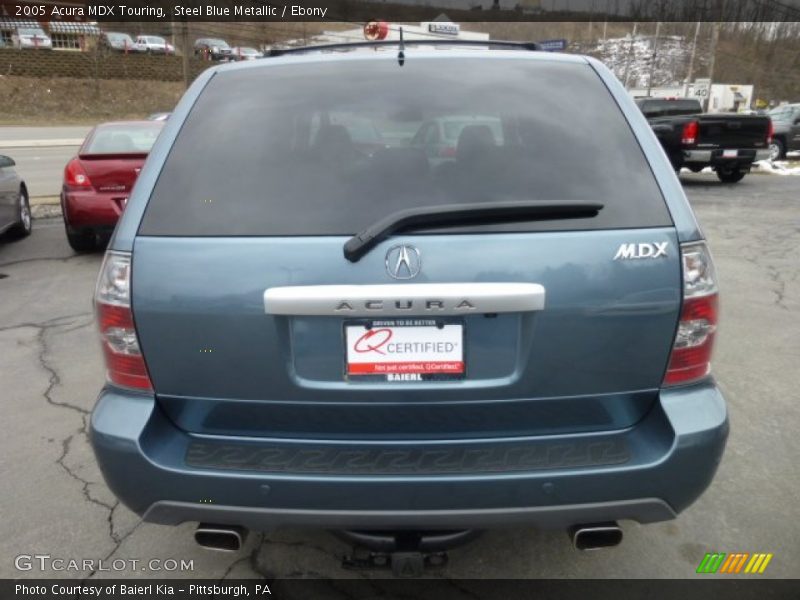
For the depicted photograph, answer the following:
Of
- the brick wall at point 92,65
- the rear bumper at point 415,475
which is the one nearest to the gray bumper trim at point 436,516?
the rear bumper at point 415,475

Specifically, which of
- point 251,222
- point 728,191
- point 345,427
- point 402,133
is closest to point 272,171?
point 251,222

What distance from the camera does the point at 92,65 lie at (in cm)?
4778

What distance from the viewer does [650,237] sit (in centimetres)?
186

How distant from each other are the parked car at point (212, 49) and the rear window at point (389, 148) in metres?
49.6

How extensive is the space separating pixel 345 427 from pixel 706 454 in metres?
1.08

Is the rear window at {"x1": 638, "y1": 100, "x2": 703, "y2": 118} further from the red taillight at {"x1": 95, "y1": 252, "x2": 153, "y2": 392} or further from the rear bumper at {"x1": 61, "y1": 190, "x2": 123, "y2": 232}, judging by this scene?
the red taillight at {"x1": 95, "y1": 252, "x2": 153, "y2": 392}

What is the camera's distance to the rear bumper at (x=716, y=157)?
13922mm

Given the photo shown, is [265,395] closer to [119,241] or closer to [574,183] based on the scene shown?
[119,241]

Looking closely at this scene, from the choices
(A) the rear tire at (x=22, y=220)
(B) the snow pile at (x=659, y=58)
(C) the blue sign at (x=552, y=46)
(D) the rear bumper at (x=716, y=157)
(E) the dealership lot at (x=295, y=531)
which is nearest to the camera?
(E) the dealership lot at (x=295, y=531)

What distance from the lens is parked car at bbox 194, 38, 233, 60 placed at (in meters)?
49.6

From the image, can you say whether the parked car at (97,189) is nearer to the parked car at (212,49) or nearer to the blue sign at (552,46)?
the blue sign at (552,46)

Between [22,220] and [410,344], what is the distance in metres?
8.23

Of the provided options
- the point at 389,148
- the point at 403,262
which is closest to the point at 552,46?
the point at 389,148

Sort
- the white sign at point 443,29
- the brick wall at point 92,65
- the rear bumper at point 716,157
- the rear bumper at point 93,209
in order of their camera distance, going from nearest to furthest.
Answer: the rear bumper at point 93,209
the white sign at point 443,29
the rear bumper at point 716,157
the brick wall at point 92,65
